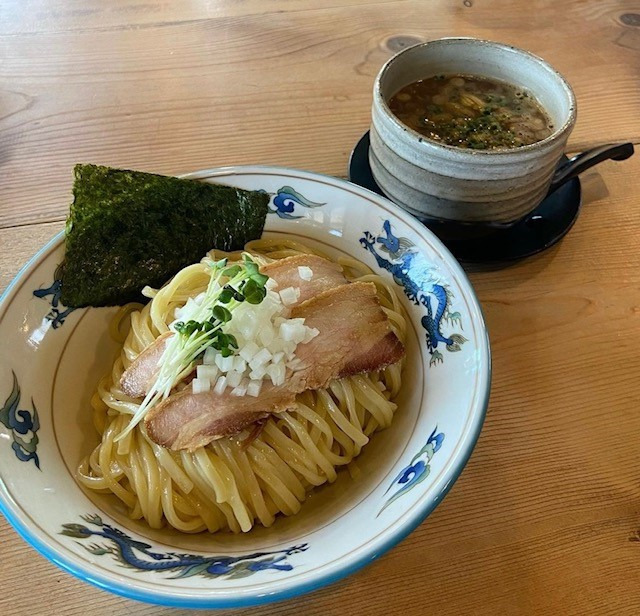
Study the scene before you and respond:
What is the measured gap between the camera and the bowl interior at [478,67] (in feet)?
5.18

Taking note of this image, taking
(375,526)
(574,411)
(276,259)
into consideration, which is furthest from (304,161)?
(375,526)

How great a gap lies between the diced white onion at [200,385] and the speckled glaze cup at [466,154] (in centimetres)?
74

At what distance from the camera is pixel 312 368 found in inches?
48.3

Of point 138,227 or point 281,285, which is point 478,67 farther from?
point 138,227

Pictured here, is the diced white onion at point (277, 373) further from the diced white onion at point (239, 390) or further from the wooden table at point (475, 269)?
the wooden table at point (475, 269)

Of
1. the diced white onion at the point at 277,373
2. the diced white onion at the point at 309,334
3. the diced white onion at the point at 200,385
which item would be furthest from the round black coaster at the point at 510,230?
the diced white onion at the point at 200,385

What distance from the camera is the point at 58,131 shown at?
2.03m

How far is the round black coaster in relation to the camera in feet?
5.26

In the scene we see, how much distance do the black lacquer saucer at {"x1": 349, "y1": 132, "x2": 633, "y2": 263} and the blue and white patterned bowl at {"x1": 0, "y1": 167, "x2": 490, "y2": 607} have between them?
0.29 m

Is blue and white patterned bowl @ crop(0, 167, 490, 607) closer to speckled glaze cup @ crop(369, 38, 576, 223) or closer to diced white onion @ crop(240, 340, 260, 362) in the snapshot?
speckled glaze cup @ crop(369, 38, 576, 223)

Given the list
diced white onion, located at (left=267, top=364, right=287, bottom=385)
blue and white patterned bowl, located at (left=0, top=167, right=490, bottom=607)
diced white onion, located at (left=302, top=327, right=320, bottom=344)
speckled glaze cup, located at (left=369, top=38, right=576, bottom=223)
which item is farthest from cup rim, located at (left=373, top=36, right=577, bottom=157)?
diced white onion, located at (left=267, top=364, right=287, bottom=385)

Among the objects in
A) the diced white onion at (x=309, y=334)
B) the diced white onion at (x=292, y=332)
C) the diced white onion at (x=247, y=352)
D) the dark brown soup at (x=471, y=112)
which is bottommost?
the diced white onion at (x=309, y=334)

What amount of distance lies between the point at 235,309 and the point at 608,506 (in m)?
0.92

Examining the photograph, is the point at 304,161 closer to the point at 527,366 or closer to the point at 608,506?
the point at 527,366
